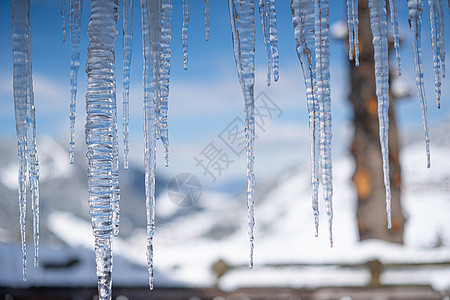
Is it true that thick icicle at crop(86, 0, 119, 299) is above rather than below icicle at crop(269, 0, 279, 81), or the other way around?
below

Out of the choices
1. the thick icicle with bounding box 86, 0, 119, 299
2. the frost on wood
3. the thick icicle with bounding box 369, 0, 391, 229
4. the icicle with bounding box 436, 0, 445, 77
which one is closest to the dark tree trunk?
the icicle with bounding box 436, 0, 445, 77

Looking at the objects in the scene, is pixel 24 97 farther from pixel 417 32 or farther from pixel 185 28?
pixel 417 32

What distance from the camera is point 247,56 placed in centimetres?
141

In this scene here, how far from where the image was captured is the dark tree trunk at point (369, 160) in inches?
165

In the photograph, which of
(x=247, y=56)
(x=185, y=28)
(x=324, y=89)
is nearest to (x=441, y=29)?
(x=324, y=89)

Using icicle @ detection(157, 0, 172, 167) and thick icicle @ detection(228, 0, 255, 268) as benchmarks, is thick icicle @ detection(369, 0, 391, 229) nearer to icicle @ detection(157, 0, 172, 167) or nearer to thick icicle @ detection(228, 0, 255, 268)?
thick icicle @ detection(228, 0, 255, 268)

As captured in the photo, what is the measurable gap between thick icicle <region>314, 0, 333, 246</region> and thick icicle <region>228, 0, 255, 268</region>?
24cm

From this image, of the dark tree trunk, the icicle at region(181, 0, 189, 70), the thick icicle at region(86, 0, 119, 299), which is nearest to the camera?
the thick icicle at region(86, 0, 119, 299)

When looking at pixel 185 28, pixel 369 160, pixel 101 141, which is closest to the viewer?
pixel 101 141

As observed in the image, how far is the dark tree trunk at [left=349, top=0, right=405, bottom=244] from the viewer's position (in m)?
4.19

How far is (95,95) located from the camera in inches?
54.5

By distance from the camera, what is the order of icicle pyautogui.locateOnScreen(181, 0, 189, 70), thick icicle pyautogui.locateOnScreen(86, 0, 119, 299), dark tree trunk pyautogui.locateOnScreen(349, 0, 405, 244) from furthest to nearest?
1. dark tree trunk pyautogui.locateOnScreen(349, 0, 405, 244)
2. icicle pyautogui.locateOnScreen(181, 0, 189, 70)
3. thick icicle pyautogui.locateOnScreen(86, 0, 119, 299)

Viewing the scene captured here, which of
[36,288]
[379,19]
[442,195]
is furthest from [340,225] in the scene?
[379,19]

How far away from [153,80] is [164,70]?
0.06 metres
